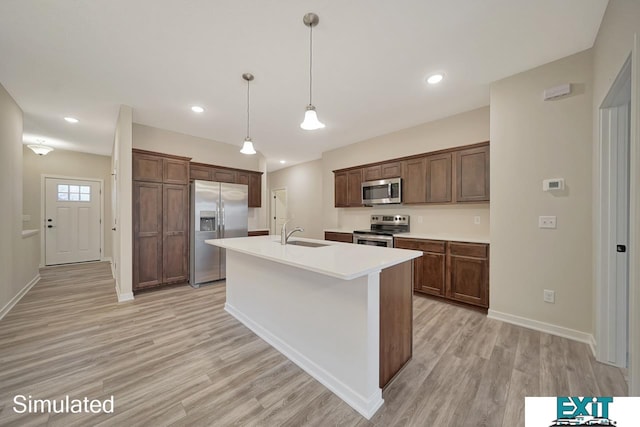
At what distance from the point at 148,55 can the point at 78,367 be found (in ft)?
9.28

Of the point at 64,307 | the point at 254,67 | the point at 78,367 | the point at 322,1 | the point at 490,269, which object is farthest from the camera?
the point at 64,307

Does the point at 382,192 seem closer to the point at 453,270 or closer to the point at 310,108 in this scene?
the point at 453,270

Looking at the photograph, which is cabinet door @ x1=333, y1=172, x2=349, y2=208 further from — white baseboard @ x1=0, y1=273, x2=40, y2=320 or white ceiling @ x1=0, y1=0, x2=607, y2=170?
white baseboard @ x1=0, y1=273, x2=40, y2=320

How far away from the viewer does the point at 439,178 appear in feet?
12.0

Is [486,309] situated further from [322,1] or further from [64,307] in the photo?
[64,307]

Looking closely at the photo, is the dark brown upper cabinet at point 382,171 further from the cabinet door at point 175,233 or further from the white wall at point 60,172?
the white wall at point 60,172

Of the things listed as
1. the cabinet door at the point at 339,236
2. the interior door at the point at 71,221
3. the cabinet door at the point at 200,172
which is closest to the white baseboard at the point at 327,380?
the cabinet door at the point at 339,236

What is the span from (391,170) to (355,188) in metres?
0.87

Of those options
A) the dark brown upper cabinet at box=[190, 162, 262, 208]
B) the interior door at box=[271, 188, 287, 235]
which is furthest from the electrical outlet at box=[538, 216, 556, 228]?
the interior door at box=[271, 188, 287, 235]

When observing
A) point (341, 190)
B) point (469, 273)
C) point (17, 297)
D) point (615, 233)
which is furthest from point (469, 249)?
point (17, 297)

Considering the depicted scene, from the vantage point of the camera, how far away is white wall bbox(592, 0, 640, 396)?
46.6 inches

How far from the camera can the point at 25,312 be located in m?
2.96

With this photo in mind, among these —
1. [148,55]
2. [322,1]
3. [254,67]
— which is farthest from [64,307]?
[322,1]

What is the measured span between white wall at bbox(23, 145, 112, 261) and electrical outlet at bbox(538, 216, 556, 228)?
340 inches
